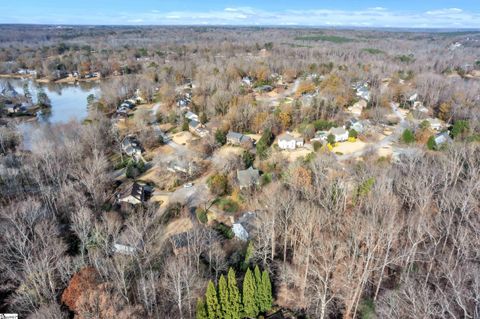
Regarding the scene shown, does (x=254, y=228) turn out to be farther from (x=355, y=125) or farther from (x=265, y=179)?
(x=355, y=125)

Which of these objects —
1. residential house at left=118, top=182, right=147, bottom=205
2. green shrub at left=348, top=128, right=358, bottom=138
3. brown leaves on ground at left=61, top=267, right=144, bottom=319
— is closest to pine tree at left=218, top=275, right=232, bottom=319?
brown leaves on ground at left=61, top=267, right=144, bottom=319

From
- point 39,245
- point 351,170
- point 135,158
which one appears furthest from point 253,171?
point 39,245

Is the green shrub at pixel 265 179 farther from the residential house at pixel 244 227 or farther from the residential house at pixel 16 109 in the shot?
the residential house at pixel 16 109

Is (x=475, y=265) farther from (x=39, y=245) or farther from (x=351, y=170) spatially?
(x=39, y=245)

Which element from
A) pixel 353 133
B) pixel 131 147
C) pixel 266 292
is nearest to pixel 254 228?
pixel 266 292

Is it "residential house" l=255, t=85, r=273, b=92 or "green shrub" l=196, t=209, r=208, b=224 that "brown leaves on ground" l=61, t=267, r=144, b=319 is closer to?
"green shrub" l=196, t=209, r=208, b=224

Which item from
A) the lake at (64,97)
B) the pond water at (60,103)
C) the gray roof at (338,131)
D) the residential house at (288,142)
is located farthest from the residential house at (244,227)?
the lake at (64,97)
